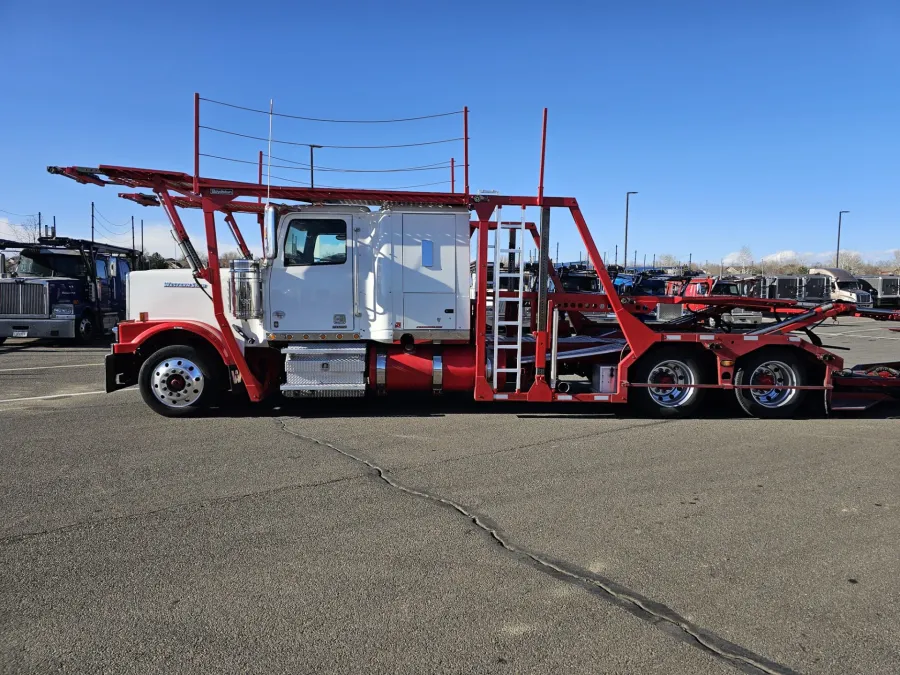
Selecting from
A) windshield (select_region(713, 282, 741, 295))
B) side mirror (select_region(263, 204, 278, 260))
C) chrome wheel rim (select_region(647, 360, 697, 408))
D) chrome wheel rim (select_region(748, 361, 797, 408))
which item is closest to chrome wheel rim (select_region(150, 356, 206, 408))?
side mirror (select_region(263, 204, 278, 260))

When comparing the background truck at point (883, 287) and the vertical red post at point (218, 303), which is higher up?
the background truck at point (883, 287)

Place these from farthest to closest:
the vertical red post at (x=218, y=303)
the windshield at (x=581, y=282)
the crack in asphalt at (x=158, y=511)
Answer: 1. the windshield at (x=581, y=282)
2. the vertical red post at (x=218, y=303)
3. the crack in asphalt at (x=158, y=511)

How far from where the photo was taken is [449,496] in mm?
5121

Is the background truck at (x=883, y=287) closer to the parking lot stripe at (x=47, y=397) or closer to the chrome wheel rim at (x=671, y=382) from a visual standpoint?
the chrome wheel rim at (x=671, y=382)

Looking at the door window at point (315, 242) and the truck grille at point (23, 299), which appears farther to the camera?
the truck grille at point (23, 299)

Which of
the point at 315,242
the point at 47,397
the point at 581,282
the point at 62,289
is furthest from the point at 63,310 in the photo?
the point at 581,282

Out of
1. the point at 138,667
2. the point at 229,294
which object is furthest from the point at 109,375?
the point at 138,667

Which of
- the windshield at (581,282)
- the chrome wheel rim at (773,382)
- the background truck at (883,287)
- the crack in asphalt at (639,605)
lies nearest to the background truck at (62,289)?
the windshield at (581,282)

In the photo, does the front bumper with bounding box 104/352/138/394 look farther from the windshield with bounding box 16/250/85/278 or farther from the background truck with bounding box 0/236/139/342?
the windshield with bounding box 16/250/85/278

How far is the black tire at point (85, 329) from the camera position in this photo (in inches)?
650

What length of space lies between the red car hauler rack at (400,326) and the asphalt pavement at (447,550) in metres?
0.81

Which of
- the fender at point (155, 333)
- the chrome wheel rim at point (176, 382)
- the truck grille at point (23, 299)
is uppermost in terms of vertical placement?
the truck grille at point (23, 299)

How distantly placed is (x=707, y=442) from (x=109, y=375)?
274 inches

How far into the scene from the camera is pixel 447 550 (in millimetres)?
4125
